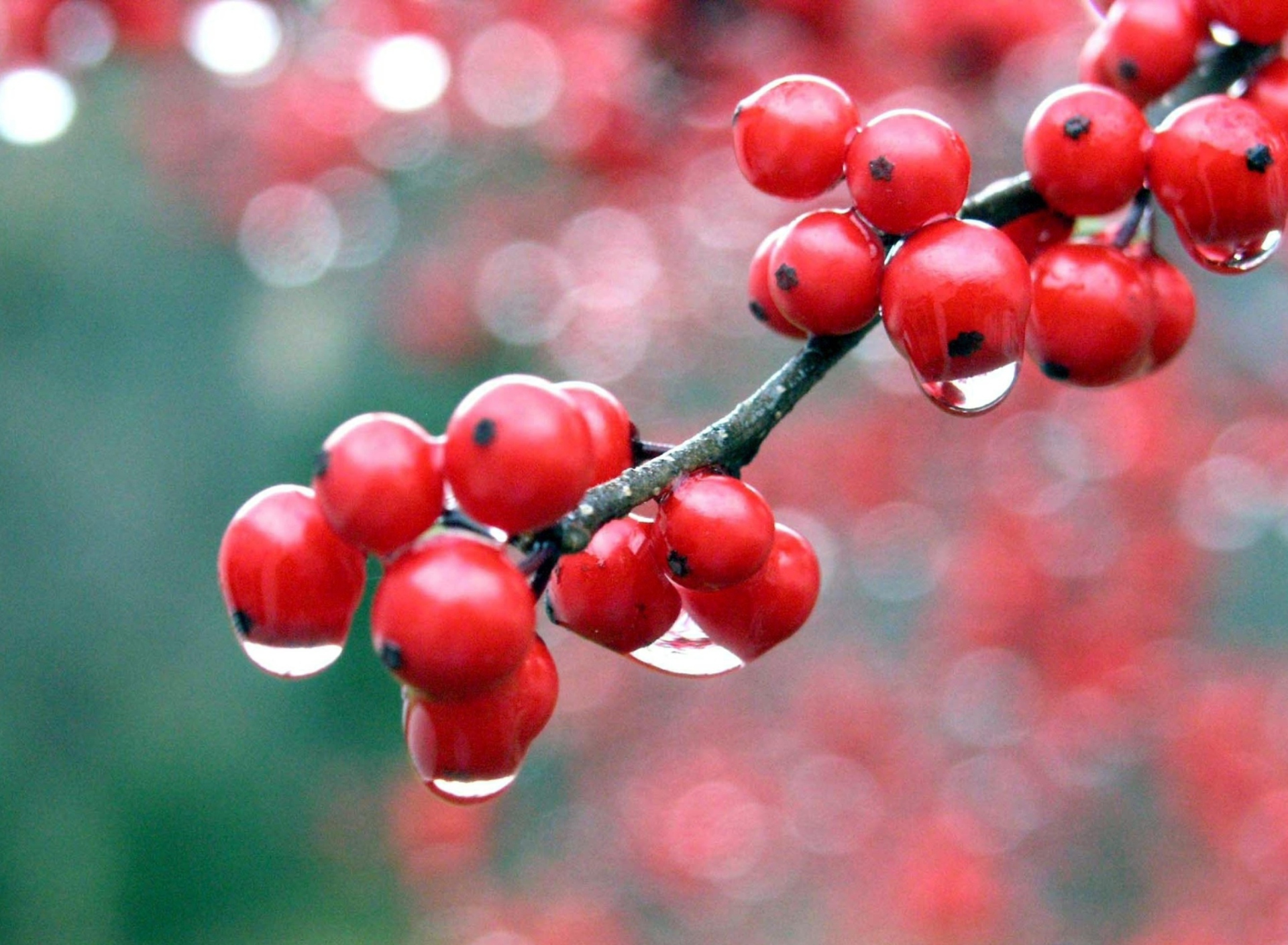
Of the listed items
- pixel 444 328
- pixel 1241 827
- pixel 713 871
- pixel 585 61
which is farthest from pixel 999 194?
pixel 444 328

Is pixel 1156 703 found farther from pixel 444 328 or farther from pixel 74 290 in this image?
pixel 74 290

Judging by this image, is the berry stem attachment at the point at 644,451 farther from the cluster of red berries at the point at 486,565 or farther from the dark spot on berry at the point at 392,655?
the dark spot on berry at the point at 392,655

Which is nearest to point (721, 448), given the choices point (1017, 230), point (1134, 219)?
point (1017, 230)

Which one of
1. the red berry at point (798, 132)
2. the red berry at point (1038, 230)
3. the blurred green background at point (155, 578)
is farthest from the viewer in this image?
the blurred green background at point (155, 578)

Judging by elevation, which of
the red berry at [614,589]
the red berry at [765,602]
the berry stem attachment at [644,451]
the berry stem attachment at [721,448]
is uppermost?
the berry stem attachment at [721,448]

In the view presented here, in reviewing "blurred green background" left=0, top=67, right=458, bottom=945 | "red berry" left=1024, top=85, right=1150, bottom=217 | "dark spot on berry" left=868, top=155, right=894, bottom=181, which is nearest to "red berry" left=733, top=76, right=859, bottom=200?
"dark spot on berry" left=868, top=155, right=894, bottom=181

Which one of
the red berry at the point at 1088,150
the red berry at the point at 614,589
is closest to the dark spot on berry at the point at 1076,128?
the red berry at the point at 1088,150

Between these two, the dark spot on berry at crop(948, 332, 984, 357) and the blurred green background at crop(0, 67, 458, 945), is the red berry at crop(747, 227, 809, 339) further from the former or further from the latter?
the blurred green background at crop(0, 67, 458, 945)
